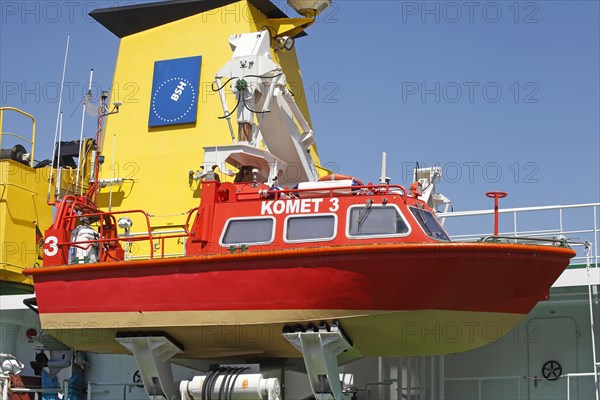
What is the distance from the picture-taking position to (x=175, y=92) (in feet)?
67.8

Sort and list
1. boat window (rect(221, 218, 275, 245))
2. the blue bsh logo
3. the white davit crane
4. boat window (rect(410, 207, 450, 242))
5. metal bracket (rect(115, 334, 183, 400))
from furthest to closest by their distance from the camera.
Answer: the blue bsh logo, the white davit crane, metal bracket (rect(115, 334, 183, 400)), boat window (rect(221, 218, 275, 245)), boat window (rect(410, 207, 450, 242))

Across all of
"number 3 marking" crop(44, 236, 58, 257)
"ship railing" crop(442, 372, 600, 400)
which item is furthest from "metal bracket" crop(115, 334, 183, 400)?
"ship railing" crop(442, 372, 600, 400)

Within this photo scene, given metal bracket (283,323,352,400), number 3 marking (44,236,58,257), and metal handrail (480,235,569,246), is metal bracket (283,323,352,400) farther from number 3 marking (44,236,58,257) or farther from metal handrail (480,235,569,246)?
number 3 marking (44,236,58,257)

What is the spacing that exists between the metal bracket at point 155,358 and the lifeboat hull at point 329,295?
0.17 m

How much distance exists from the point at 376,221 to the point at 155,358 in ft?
13.8

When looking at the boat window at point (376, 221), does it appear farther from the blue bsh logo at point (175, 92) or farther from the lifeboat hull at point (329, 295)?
the blue bsh logo at point (175, 92)

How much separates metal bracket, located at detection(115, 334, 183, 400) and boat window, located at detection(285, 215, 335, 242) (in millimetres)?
2706

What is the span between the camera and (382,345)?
1527 cm

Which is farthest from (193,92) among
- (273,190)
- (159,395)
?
(159,395)

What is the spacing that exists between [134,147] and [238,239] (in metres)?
6.40

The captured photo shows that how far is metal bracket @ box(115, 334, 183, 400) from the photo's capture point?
15.4 m

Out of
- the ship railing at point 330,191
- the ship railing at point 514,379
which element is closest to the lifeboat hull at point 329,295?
the ship railing at point 330,191

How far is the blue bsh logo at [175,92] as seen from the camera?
67.1 feet

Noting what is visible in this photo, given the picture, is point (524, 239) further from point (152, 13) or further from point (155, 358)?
point (152, 13)
